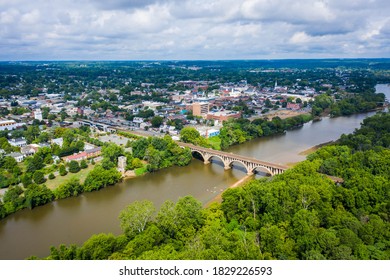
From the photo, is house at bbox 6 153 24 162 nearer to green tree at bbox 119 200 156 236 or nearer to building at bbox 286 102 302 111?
green tree at bbox 119 200 156 236

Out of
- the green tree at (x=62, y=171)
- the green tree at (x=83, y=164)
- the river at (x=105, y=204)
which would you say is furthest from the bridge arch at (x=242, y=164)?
the green tree at (x=62, y=171)

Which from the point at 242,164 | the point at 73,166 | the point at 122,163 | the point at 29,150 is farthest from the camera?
the point at 29,150

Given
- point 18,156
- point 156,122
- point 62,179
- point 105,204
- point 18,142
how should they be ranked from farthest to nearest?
point 156,122 → point 18,142 → point 18,156 → point 62,179 → point 105,204

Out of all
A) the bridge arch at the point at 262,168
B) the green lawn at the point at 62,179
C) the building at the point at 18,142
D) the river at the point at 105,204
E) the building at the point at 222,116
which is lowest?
the river at the point at 105,204

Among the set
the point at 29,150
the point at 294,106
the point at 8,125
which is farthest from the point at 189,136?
the point at 294,106

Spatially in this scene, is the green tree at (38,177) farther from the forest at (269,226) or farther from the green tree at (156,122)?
the green tree at (156,122)

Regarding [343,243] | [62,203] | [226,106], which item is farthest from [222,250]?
[226,106]

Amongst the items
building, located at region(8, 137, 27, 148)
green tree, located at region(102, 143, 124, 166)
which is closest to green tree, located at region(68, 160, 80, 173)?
green tree, located at region(102, 143, 124, 166)

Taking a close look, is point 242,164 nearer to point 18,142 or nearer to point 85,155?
point 85,155
